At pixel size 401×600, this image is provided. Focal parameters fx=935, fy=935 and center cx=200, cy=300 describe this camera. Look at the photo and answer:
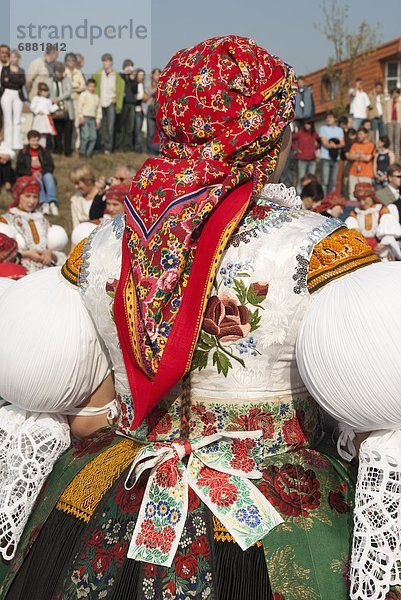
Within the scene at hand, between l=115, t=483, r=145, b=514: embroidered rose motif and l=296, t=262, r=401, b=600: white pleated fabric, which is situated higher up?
l=296, t=262, r=401, b=600: white pleated fabric

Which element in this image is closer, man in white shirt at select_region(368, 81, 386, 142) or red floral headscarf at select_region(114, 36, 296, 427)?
red floral headscarf at select_region(114, 36, 296, 427)

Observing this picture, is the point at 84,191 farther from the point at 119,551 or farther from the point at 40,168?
the point at 119,551

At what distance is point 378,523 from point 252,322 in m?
0.45

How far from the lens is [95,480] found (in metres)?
2.01

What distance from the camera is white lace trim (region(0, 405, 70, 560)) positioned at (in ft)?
6.75

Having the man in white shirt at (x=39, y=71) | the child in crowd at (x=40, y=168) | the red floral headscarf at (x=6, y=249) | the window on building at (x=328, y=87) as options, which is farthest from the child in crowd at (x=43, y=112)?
the window on building at (x=328, y=87)

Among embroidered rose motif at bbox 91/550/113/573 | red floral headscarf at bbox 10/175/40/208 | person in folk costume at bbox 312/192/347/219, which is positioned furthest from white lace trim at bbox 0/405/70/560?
person in folk costume at bbox 312/192/347/219

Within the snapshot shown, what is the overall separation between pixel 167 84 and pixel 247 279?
0.44 m

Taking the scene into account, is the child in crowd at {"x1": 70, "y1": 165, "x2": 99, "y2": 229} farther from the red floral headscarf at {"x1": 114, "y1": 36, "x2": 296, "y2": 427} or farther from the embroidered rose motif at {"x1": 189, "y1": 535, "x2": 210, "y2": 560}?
the embroidered rose motif at {"x1": 189, "y1": 535, "x2": 210, "y2": 560}

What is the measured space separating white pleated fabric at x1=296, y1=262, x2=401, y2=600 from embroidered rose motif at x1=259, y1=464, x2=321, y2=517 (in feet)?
0.37

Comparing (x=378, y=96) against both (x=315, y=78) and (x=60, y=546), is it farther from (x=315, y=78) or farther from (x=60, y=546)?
(x=60, y=546)

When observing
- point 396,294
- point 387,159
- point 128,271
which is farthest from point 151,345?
point 387,159

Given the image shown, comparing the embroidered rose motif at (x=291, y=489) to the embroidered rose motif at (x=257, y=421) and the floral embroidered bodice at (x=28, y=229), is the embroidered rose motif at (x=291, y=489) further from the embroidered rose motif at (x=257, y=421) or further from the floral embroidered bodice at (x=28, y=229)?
the floral embroidered bodice at (x=28, y=229)

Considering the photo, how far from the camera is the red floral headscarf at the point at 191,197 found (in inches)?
71.0
